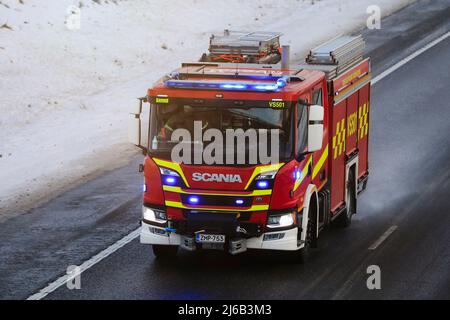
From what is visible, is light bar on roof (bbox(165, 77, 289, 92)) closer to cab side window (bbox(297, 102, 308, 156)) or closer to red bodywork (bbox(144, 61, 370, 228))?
red bodywork (bbox(144, 61, 370, 228))

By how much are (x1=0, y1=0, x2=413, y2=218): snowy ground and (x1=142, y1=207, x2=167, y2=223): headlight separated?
5168 mm

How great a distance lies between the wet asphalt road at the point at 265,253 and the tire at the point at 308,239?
5.4 inches

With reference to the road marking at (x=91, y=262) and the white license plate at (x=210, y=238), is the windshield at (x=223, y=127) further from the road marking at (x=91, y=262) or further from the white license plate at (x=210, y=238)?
the road marking at (x=91, y=262)

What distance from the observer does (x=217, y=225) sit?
17.9 m

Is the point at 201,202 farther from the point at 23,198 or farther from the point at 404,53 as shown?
the point at 404,53

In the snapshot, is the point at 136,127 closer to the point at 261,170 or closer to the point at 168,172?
the point at 168,172

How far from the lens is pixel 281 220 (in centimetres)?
1811

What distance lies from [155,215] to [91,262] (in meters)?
1.61

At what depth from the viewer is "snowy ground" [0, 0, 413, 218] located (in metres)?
27.0

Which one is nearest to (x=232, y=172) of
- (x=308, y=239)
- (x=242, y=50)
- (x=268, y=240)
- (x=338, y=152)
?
(x=268, y=240)

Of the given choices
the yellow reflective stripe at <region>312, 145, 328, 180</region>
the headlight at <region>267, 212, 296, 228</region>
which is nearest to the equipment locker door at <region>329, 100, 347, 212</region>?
the yellow reflective stripe at <region>312, 145, 328, 180</region>

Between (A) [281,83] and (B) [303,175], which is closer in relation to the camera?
(A) [281,83]

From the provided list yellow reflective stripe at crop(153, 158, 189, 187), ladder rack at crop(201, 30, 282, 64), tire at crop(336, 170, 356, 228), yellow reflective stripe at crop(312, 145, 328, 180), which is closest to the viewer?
yellow reflective stripe at crop(153, 158, 189, 187)
